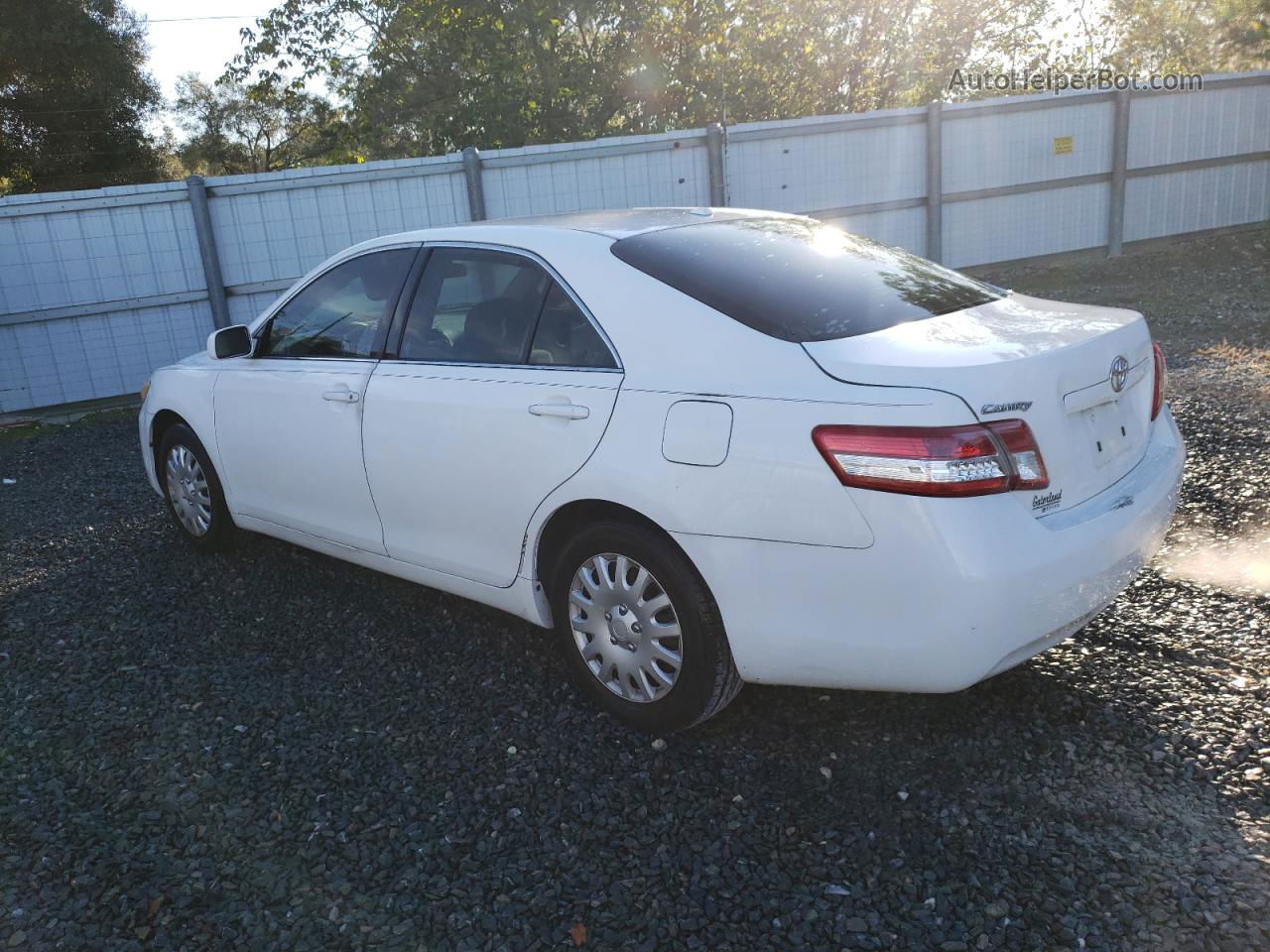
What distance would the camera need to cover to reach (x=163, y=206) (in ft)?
33.9

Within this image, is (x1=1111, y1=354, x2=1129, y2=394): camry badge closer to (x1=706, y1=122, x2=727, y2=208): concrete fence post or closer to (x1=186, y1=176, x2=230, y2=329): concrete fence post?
(x1=186, y1=176, x2=230, y2=329): concrete fence post

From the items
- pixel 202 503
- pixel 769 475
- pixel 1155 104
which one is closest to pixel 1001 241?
pixel 1155 104

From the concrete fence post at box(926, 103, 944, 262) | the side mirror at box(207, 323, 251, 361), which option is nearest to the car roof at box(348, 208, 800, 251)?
the side mirror at box(207, 323, 251, 361)

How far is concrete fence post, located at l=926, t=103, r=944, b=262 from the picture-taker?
1321 cm

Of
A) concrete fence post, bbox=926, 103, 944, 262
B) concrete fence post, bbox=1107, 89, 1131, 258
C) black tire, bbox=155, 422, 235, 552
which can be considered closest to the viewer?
black tire, bbox=155, 422, 235, 552

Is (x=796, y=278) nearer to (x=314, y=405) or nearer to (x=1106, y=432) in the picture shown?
(x=1106, y=432)

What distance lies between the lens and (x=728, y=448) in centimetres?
301

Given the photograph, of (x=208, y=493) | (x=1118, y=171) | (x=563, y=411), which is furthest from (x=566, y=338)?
(x=1118, y=171)

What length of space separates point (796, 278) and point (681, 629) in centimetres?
120

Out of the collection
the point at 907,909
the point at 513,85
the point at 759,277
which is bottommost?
the point at 907,909

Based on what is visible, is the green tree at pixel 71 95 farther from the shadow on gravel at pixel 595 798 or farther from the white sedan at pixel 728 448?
the shadow on gravel at pixel 595 798

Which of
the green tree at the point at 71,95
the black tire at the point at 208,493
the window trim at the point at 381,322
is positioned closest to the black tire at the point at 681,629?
the window trim at the point at 381,322

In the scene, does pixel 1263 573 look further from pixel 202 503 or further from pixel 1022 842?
pixel 202 503

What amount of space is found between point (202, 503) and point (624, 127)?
1477cm
